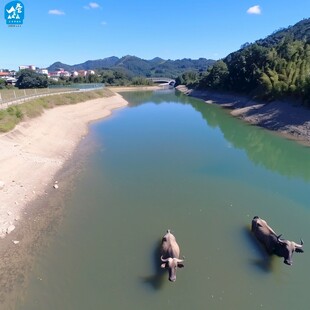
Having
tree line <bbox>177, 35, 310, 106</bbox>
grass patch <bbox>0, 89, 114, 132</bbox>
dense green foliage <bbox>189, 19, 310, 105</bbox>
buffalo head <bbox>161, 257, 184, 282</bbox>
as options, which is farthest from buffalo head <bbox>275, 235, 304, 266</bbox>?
dense green foliage <bbox>189, 19, 310, 105</bbox>

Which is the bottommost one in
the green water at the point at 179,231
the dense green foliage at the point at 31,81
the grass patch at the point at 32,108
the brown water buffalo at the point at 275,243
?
the green water at the point at 179,231

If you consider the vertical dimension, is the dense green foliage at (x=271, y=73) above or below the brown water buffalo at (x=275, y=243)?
above

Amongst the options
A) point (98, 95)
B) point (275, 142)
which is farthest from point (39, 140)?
point (98, 95)

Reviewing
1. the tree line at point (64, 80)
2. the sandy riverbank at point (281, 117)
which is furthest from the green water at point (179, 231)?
the tree line at point (64, 80)

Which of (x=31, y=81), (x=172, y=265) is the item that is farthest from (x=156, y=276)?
(x=31, y=81)

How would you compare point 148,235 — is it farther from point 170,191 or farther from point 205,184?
point 205,184

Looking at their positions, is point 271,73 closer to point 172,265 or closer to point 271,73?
point 271,73

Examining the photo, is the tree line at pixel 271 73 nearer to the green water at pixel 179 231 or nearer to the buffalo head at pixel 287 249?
the green water at pixel 179 231
